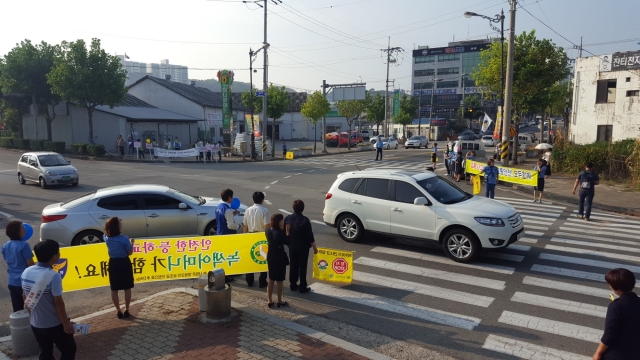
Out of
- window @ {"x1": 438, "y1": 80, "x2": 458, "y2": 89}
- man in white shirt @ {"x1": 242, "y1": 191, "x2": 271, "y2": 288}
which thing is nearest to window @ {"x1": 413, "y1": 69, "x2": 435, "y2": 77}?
window @ {"x1": 438, "y1": 80, "x2": 458, "y2": 89}

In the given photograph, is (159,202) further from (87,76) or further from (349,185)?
(87,76)

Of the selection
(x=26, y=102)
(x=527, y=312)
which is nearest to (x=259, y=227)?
(x=527, y=312)

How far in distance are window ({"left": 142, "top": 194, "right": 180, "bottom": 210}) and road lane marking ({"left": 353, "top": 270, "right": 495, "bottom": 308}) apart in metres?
4.34

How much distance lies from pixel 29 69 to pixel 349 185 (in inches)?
1537

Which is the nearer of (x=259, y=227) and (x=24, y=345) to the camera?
(x=24, y=345)

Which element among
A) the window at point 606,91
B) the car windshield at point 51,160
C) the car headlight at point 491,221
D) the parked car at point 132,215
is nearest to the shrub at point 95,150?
the car windshield at point 51,160

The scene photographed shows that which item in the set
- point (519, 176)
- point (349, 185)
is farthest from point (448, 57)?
point (349, 185)

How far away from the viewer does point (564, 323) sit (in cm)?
679

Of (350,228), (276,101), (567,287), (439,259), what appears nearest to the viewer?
(567,287)

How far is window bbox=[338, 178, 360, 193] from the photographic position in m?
11.2

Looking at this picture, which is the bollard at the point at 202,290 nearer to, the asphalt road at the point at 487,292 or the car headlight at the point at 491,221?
the asphalt road at the point at 487,292

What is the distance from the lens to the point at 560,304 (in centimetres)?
749

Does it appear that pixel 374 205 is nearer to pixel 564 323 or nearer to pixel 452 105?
pixel 564 323

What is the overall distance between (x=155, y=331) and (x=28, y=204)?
13.2 metres
